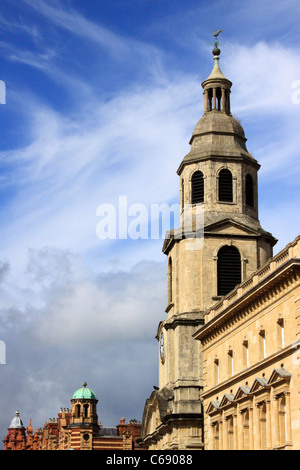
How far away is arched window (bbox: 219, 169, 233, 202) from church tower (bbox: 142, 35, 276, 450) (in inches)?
3.1

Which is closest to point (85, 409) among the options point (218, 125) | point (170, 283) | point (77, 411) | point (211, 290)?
point (77, 411)

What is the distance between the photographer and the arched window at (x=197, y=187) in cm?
7538

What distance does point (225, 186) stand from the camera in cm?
7531

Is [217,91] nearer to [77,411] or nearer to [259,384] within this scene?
[259,384]

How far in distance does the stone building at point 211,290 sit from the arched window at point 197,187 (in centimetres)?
8

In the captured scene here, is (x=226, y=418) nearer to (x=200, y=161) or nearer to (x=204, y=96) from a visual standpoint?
(x=200, y=161)

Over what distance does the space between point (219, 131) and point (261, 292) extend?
92.3 feet

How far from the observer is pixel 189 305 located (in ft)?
236

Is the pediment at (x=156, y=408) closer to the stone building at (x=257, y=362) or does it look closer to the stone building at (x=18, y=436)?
the stone building at (x=257, y=362)

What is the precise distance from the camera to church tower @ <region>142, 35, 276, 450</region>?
70188 millimetres
